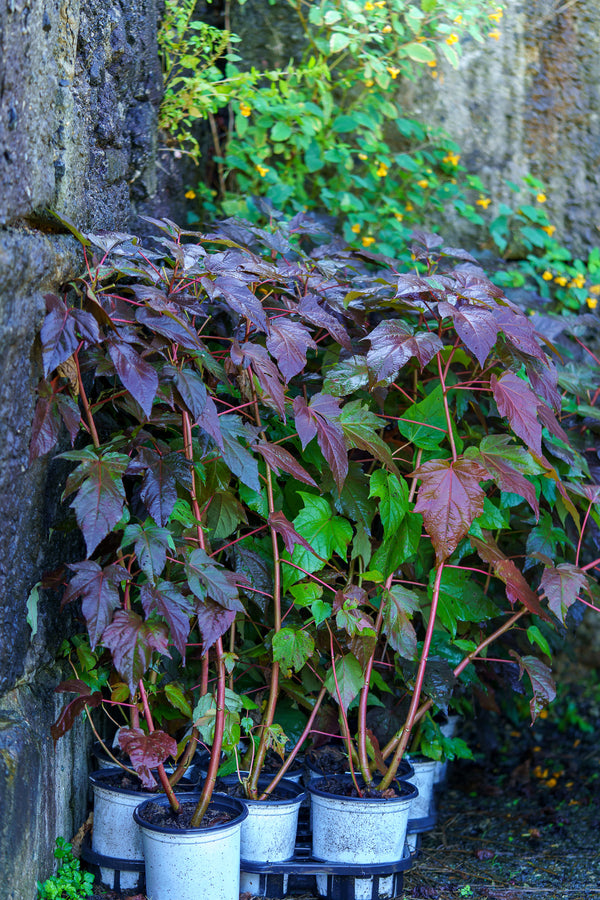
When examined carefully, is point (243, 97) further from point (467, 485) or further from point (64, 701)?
point (64, 701)

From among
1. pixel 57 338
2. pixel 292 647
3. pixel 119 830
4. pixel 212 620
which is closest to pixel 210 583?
pixel 212 620

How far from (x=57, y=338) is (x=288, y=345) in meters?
0.44

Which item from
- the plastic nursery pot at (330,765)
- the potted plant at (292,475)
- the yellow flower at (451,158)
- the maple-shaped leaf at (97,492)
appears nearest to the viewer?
the maple-shaped leaf at (97,492)

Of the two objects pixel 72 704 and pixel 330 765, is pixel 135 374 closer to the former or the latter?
pixel 72 704

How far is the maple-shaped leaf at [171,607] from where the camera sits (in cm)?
139

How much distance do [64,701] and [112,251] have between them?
988 mm

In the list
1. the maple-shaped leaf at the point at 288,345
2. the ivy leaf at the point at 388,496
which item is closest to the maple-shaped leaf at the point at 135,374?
the maple-shaped leaf at the point at 288,345

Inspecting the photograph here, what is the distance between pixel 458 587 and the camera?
1788mm

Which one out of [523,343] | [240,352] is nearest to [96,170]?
[240,352]

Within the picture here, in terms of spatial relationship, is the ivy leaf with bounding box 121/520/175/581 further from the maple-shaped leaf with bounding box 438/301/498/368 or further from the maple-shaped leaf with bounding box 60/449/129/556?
the maple-shaped leaf with bounding box 438/301/498/368

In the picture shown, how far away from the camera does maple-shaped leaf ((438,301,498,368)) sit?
149 cm

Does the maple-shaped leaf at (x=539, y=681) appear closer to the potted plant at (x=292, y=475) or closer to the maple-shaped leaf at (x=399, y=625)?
the potted plant at (x=292, y=475)

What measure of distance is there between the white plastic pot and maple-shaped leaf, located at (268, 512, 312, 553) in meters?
0.83

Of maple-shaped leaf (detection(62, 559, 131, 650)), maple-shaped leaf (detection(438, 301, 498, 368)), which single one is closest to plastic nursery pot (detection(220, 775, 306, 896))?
maple-shaped leaf (detection(62, 559, 131, 650))
